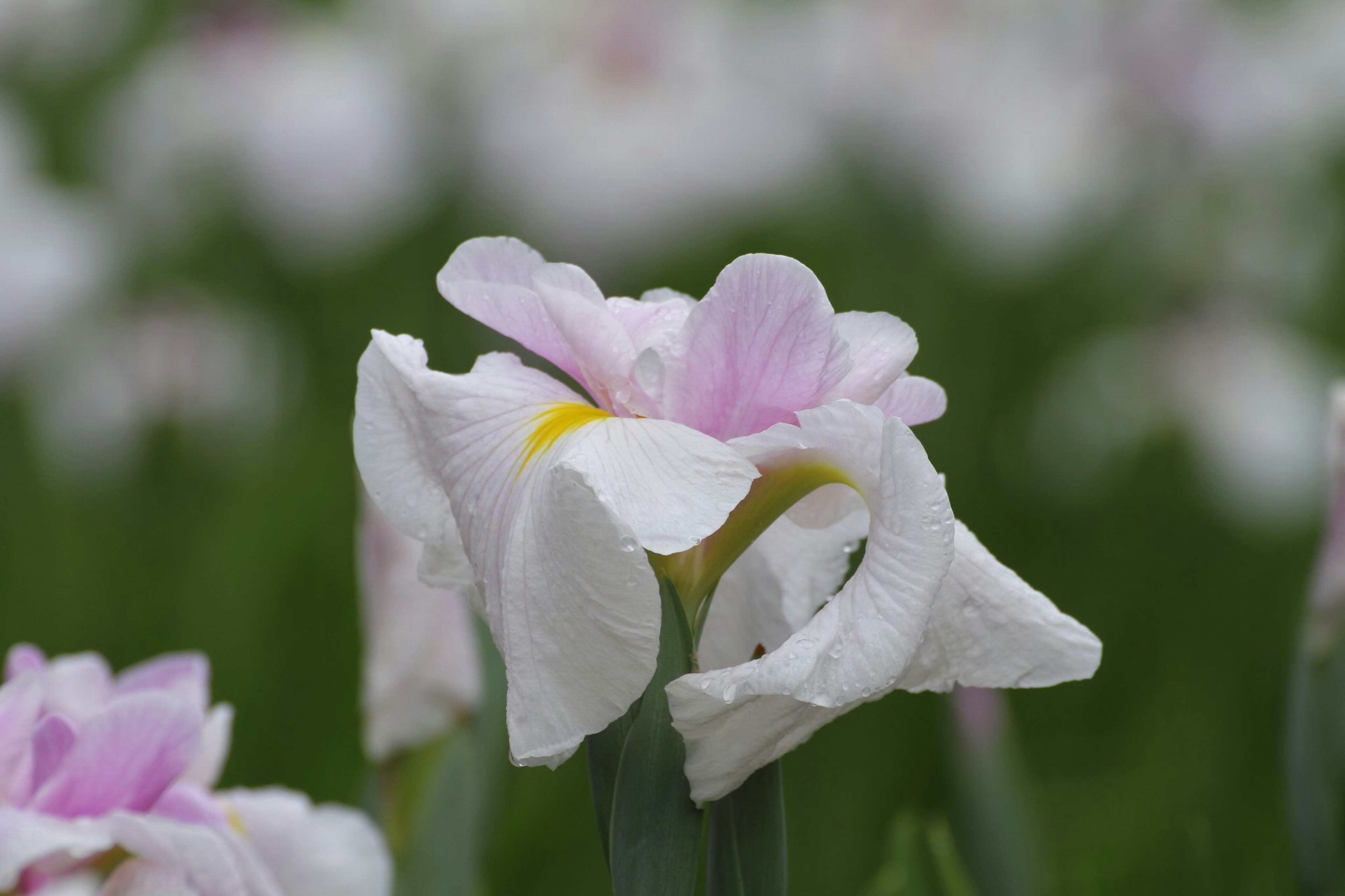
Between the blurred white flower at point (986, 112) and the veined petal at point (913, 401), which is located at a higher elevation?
the veined petal at point (913, 401)

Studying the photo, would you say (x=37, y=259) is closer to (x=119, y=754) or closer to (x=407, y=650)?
(x=407, y=650)

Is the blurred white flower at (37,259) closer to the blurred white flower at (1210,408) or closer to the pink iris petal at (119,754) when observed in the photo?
the blurred white flower at (1210,408)

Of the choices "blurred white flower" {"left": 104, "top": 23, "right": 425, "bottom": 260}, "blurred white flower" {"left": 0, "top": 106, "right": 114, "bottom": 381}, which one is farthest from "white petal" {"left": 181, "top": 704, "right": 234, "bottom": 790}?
"blurred white flower" {"left": 104, "top": 23, "right": 425, "bottom": 260}

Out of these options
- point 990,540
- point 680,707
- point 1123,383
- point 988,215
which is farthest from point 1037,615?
point 988,215

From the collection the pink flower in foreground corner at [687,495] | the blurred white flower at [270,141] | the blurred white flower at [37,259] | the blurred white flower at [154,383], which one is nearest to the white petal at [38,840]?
the pink flower in foreground corner at [687,495]

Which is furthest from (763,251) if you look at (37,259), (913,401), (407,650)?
(913,401)

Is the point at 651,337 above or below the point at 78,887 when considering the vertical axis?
above

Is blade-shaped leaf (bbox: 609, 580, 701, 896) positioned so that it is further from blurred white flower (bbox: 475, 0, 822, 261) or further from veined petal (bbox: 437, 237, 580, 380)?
blurred white flower (bbox: 475, 0, 822, 261)

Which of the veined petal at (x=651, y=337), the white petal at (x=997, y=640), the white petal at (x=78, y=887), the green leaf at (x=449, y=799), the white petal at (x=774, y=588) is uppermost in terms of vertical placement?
the veined petal at (x=651, y=337)
